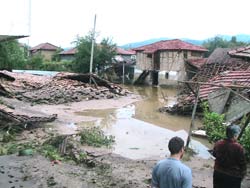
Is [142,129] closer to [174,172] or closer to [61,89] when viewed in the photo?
[61,89]

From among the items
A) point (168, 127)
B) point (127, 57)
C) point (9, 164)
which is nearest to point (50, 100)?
point (168, 127)

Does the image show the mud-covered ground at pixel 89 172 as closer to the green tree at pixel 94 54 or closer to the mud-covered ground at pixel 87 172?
the mud-covered ground at pixel 87 172

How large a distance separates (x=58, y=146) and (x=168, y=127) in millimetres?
7841

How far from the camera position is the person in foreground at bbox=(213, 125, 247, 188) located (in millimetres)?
5398

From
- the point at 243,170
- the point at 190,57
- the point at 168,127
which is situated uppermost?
the point at 190,57

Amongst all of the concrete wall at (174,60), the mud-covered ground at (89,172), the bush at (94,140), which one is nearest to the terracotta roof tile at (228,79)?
the bush at (94,140)

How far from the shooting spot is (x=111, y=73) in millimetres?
48969

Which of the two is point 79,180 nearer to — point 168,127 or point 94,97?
point 168,127

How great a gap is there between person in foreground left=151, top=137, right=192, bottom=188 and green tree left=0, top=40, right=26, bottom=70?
37.9m

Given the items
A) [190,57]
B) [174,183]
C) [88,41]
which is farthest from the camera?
[88,41]

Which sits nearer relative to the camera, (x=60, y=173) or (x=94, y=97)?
(x=60, y=173)

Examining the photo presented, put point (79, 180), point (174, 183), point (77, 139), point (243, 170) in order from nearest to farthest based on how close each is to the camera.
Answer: point (174, 183)
point (243, 170)
point (79, 180)
point (77, 139)

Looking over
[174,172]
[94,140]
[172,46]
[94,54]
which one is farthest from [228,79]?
[94,54]

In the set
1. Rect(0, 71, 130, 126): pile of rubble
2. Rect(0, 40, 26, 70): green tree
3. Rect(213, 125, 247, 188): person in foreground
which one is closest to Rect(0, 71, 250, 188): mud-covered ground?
Rect(213, 125, 247, 188): person in foreground
